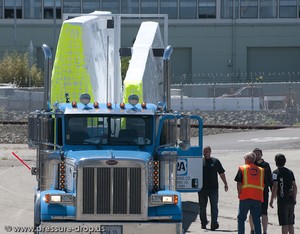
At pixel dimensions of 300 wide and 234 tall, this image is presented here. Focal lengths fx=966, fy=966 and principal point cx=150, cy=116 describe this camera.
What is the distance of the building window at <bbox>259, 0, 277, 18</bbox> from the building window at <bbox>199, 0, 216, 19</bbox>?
360 cm

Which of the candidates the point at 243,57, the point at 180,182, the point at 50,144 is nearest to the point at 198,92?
the point at 243,57

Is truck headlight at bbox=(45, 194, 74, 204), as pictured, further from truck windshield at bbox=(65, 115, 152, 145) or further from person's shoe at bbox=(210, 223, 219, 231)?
person's shoe at bbox=(210, 223, 219, 231)

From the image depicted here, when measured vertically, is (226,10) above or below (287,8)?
below

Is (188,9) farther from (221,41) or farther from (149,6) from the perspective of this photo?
(221,41)

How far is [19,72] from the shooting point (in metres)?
65.4

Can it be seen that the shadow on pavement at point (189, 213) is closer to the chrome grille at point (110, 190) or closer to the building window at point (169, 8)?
the chrome grille at point (110, 190)

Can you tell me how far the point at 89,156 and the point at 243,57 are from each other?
190 feet

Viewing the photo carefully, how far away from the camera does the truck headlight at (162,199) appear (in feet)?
47.8

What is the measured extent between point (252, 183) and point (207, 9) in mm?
57226

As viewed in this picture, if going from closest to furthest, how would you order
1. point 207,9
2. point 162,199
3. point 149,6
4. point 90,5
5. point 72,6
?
point 162,199 → point 72,6 → point 90,5 → point 149,6 → point 207,9

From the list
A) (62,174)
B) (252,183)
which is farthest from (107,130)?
(252,183)

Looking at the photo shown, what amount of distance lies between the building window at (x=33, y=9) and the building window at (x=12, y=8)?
45 cm

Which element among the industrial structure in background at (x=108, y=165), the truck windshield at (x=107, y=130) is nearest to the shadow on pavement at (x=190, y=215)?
the industrial structure in background at (x=108, y=165)

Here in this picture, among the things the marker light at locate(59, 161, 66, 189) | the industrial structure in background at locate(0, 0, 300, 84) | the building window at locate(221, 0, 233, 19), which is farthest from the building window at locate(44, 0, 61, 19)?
the marker light at locate(59, 161, 66, 189)
